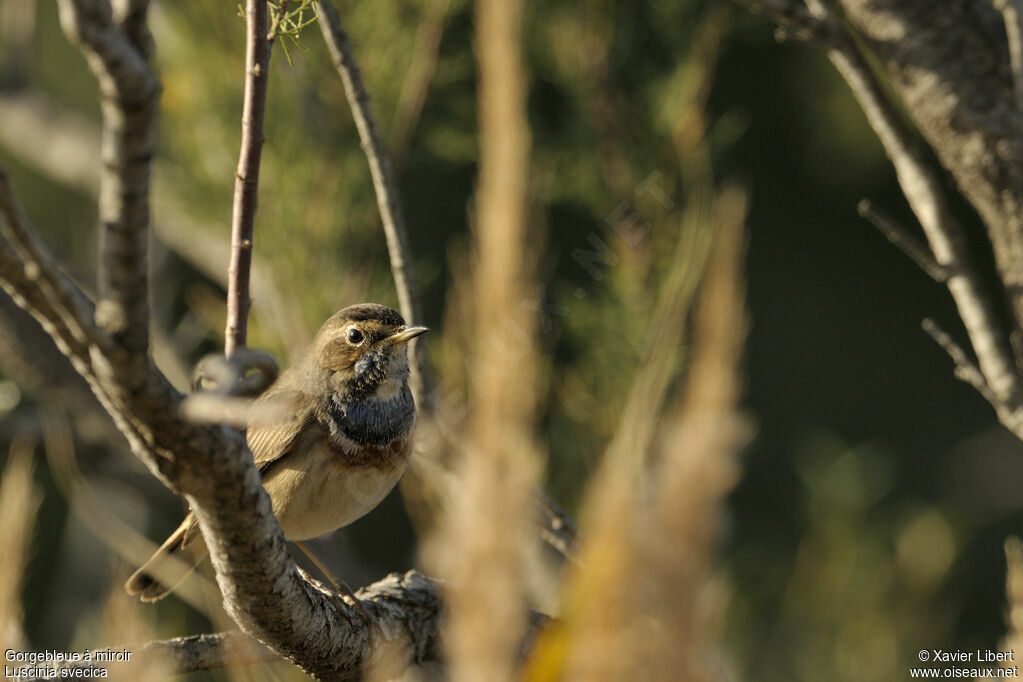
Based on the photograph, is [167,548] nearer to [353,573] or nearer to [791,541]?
[353,573]

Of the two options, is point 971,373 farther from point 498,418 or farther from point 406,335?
point 498,418

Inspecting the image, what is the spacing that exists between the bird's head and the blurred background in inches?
7.9

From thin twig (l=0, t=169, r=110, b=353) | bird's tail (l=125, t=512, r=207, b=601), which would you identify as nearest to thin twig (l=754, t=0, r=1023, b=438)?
thin twig (l=0, t=169, r=110, b=353)

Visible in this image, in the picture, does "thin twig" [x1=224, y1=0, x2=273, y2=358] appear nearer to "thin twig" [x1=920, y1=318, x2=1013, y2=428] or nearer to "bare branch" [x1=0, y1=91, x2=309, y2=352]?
"thin twig" [x1=920, y1=318, x2=1013, y2=428]

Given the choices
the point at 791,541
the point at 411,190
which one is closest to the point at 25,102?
the point at 411,190

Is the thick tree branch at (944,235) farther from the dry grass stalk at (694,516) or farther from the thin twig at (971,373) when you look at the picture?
the dry grass stalk at (694,516)

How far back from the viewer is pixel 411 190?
6.21m

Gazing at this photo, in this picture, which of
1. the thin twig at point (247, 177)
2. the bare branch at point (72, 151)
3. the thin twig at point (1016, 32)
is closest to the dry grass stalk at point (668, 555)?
the thin twig at point (247, 177)

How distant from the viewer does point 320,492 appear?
9.30 feet

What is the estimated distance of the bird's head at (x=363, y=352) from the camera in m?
3.07

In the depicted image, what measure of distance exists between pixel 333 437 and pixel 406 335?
395 millimetres

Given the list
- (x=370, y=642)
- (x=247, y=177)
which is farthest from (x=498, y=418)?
(x=370, y=642)

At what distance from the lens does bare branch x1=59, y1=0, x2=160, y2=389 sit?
101 cm

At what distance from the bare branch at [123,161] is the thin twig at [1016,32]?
1831mm
